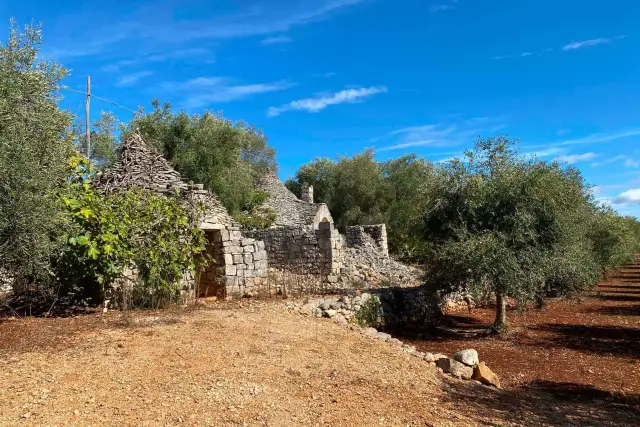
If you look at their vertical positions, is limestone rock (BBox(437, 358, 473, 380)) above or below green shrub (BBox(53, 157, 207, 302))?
below

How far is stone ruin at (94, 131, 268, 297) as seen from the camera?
13.1 metres

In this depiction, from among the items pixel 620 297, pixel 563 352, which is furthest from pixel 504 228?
pixel 620 297

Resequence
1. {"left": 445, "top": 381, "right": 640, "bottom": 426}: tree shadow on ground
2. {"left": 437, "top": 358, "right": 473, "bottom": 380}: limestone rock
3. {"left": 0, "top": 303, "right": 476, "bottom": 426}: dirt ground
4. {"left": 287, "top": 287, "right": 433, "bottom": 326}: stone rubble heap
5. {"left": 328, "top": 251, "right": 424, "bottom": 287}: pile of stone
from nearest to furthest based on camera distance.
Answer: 1. {"left": 0, "top": 303, "right": 476, "bottom": 426}: dirt ground
2. {"left": 445, "top": 381, "right": 640, "bottom": 426}: tree shadow on ground
3. {"left": 437, "top": 358, "right": 473, "bottom": 380}: limestone rock
4. {"left": 287, "top": 287, "right": 433, "bottom": 326}: stone rubble heap
5. {"left": 328, "top": 251, "right": 424, "bottom": 287}: pile of stone

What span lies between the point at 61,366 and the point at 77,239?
3208 mm

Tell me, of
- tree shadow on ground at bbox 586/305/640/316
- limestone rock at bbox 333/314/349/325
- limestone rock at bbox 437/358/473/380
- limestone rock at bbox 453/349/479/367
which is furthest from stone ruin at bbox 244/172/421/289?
limestone rock at bbox 437/358/473/380

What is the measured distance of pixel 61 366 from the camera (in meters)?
6.31

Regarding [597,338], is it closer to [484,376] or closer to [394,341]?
[484,376]

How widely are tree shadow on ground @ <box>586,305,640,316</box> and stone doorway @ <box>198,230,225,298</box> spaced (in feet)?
46.9

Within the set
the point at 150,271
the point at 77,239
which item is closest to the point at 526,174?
the point at 150,271

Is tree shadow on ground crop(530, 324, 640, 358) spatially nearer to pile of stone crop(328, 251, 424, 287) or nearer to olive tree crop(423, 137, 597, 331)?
olive tree crop(423, 137, 597, 331)

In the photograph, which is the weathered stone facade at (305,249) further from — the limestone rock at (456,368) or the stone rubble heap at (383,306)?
the limestone rock at (456,368)

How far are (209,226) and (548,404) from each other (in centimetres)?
980

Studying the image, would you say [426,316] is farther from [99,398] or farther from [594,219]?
[99,398]

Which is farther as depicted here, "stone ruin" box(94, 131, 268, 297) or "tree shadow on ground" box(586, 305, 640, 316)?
"tree shadow on ground" box(586, 305, 640, 316)
